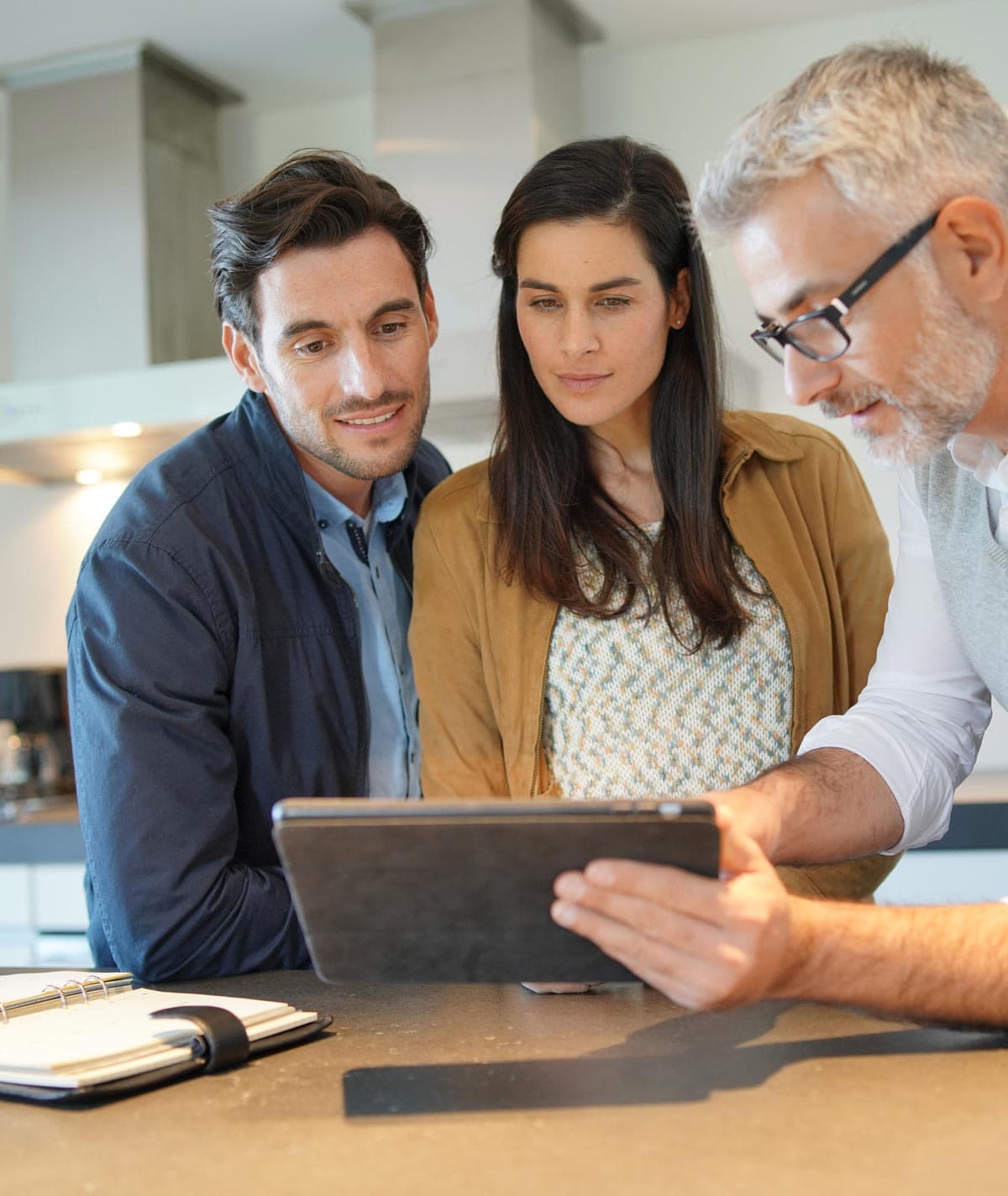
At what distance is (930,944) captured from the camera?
3.27 ft

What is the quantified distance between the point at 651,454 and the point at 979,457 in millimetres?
478

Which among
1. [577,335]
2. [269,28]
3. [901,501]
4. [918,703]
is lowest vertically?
[918,703]

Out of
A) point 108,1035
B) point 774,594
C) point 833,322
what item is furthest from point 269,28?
point 108,1035

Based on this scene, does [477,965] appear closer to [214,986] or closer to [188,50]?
[214,986]

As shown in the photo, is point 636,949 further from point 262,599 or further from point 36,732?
point 36,732

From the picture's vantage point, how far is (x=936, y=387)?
47.5 inches

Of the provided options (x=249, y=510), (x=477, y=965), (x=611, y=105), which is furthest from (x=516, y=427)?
(x=611, y=105)

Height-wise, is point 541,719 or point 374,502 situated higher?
point 374,502

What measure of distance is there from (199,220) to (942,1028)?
11.5 feet

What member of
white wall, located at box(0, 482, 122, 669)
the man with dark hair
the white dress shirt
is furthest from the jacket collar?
white wall, located at box(0, 482, 122, 669)

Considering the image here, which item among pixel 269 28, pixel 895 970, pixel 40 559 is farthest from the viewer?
pixel 40 559

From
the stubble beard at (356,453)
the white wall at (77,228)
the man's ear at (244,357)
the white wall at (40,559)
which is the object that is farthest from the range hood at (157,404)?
the stubble beard at (356,453)

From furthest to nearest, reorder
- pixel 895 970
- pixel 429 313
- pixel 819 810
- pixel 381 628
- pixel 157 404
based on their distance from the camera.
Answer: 1. pixel 157 404
2. pixel 429 313
3. pixel 381 628
4. pixel 819 810
5. pixel 895 970

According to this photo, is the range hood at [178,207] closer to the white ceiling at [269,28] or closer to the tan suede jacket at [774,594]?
the white ceiling at [269,28]
